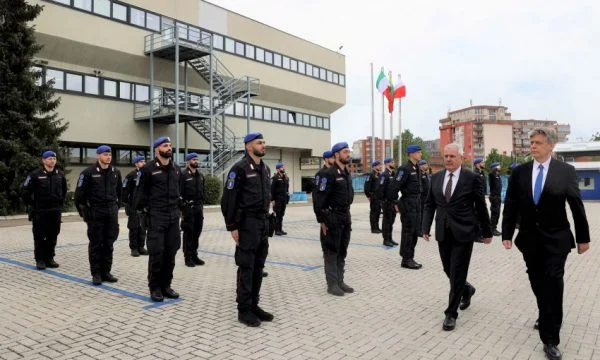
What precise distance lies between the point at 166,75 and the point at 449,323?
2576cm

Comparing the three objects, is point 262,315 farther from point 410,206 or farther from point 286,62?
point 286,62

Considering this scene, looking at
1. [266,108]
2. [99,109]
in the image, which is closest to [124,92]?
[99,109]

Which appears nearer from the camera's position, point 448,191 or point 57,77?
point 448,191

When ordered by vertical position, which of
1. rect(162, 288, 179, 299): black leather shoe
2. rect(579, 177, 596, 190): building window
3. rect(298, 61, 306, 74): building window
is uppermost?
rect(298, 61, 306, 74): building window

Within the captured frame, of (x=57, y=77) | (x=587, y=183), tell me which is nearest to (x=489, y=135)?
(x=587, y=183)

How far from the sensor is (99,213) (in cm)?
698

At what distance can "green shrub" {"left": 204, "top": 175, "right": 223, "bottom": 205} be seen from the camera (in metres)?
25.0

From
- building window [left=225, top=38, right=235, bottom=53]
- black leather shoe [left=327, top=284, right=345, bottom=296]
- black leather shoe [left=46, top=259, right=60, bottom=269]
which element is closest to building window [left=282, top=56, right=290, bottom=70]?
building window [left=225, top=38, right=235, bottom=53]

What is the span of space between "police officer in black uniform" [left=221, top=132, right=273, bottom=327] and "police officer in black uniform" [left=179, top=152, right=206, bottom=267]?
11.4 ft

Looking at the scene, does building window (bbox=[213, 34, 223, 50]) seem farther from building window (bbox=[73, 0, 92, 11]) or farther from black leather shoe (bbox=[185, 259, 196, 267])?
black leather shoe (bbox=[185, 259, 196, 267])

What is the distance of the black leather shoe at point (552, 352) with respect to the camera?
3.93m

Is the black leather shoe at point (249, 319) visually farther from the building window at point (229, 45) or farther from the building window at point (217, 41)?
the building window at point (229, 45)

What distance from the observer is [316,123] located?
128ft

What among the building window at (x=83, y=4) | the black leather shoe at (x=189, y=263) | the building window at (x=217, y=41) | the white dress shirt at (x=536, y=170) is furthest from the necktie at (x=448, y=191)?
the building window at (x=217, y=41)
